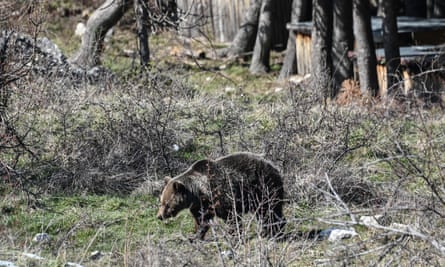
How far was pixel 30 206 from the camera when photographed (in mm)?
11148

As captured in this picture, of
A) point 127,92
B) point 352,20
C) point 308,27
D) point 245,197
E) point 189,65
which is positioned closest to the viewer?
point 245,197

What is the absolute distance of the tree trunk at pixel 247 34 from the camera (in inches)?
976

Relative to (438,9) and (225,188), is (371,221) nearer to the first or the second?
(225,188)

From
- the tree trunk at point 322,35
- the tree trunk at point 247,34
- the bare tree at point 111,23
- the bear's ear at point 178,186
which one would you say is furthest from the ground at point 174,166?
the tree trunk at point 247,34

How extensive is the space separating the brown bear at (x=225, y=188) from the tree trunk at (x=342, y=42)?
903 cm

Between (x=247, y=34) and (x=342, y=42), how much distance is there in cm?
628

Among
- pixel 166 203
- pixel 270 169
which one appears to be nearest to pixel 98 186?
pixel 166 203

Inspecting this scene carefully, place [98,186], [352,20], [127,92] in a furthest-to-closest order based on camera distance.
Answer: [352,20] < [127,92] < [98,186]

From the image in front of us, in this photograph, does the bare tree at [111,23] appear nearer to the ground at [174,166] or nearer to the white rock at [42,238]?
the ground at [174,166]

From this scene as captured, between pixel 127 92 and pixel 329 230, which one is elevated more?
pixel 127 92

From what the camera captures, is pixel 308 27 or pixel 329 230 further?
pixel 308 27

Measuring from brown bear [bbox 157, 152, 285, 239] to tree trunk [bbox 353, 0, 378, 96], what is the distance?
Result: 819 cm

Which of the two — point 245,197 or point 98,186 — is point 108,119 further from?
point 245,197

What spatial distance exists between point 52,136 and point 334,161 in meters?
4.39
